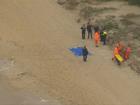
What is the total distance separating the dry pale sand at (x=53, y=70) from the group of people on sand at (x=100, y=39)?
62 cm

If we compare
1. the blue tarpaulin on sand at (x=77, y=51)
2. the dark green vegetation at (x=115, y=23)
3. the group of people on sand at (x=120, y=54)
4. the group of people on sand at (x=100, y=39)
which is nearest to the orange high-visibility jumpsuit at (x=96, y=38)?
the group of people on sand at (x=100, y=39)

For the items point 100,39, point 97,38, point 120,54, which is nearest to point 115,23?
point 100,39

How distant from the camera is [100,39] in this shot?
1580 inches

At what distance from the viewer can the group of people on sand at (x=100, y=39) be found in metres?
36.2

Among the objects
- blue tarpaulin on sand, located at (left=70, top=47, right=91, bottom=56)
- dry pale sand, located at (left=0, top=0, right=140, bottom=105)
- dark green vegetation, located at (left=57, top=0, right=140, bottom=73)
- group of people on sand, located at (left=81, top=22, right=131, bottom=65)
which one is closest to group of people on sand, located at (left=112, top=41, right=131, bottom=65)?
group of people on sand, located at (left=81, top=22, right=131, bottom=65)

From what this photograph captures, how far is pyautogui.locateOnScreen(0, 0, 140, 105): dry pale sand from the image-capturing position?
30.8 meters

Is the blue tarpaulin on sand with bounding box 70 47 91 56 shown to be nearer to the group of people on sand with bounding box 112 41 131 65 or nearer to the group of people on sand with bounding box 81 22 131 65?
the group of people on sand with bounding box 81 22 131 65

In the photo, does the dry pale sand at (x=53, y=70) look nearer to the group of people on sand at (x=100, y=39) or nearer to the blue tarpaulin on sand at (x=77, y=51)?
the blue tarpaulin on sand at (x=77, y=51)

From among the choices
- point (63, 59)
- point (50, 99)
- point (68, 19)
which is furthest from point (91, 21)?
point (50, 99)

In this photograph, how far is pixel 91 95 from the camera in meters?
31.3

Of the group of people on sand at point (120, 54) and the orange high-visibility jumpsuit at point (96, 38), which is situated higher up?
the orange high-visibility jumpsuit at point (96, 38)

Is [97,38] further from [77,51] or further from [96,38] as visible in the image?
[77,51]

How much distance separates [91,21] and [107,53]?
677 centimetres

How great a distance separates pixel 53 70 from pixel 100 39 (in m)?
7.39
